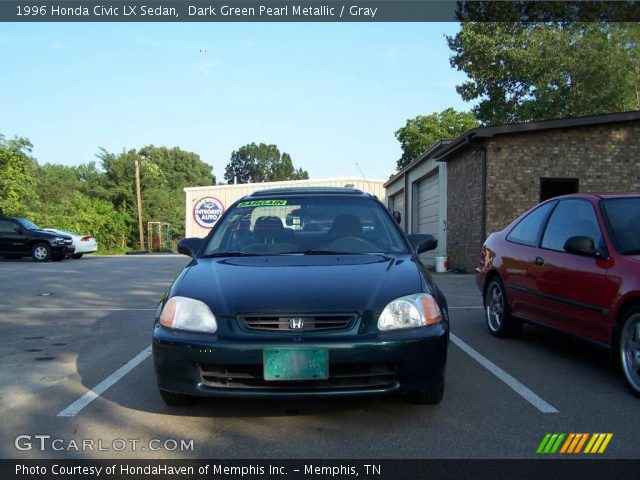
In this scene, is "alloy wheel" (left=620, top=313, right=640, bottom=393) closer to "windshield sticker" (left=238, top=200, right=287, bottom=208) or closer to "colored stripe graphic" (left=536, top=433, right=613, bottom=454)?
"colored stripe graphic" (left=536, top=433, right=613, bottom=454)

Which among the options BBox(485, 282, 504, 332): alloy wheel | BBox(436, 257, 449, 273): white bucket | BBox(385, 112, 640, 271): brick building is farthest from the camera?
BBox(436, 257, 449, 273): white bucket

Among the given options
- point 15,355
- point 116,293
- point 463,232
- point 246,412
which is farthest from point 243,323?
point 463,232

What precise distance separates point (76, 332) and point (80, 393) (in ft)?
9.38

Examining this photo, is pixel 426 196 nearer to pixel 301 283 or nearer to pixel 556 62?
pixel 556 62

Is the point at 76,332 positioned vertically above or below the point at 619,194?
below

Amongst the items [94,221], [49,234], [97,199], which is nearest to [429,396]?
[49,234]

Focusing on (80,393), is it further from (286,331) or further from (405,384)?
(405,384)

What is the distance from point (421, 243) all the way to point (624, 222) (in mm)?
1668

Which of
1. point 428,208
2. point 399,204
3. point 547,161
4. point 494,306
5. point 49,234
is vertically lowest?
point 494,306

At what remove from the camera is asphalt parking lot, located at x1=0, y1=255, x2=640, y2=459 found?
3.26 meters

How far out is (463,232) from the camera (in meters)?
15.7

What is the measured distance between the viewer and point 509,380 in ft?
15.1

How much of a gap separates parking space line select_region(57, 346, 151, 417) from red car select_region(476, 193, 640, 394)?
3721 millimetres


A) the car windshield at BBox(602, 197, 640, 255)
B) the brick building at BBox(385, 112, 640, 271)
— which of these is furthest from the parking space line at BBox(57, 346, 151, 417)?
the brick building at BBox(385, 112, 640, 271)
